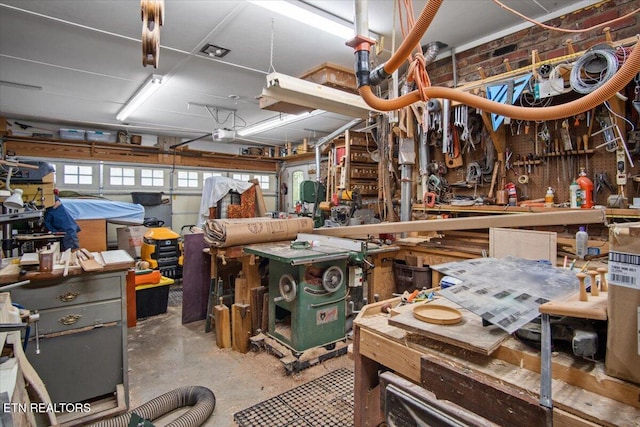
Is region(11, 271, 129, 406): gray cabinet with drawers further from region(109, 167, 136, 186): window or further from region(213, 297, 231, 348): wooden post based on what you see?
region(109, 167, 136, 186): window

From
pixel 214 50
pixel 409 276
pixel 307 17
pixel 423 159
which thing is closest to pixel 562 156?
pixel 423 159

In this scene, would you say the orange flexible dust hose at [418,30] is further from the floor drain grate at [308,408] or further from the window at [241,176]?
the window at [241,176]

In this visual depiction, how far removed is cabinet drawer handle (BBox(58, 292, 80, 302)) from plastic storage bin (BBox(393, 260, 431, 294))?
8.02 feet

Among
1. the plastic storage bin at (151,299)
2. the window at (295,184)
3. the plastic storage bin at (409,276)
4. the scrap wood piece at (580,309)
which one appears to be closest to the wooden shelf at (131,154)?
the window at (295,184)

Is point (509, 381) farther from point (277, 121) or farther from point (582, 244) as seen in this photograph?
point (277, 121)

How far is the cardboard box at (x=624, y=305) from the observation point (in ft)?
2.03

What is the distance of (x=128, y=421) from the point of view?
1.76 metres

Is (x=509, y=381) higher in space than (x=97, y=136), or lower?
lower

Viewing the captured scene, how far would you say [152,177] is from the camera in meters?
7.48

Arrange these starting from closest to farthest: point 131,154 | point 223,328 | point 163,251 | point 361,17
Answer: point 361,17 < point 223,328 < point 163,251 < point 131,154

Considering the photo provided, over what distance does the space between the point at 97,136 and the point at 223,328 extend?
5826 millimetres

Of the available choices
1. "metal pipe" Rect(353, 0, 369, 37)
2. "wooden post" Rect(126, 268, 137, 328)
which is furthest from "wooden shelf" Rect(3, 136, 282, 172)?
"metal pipe" Rect(353, 0, 369, 37)

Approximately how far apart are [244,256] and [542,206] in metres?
2.54

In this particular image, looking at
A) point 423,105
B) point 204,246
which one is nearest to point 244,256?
point 204,246
